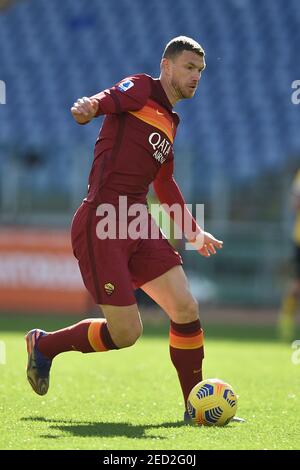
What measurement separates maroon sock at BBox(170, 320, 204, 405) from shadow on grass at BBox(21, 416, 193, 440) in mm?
339

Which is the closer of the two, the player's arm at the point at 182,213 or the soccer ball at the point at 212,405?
the soccer ball at the point at 212,405

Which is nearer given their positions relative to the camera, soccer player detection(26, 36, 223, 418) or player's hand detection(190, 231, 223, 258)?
soccer player detection(26, 36, 223, 418)

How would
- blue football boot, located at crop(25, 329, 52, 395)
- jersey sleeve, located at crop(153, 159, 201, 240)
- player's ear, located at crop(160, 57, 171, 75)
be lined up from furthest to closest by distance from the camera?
jersey sleeve, located at crop(153, 159, 201, 240) → blue football boot, located at crop(25, 329, 52, 395) → player's ear, located at crop(160, 57, 171, 75)

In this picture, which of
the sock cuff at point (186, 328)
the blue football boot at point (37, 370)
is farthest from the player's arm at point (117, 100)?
the blue football boot at point (37, 370)

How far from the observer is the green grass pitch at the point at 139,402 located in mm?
4793

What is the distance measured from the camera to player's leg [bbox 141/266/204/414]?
564cm

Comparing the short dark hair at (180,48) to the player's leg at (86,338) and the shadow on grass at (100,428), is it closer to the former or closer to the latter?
the player's leg at (86,338)

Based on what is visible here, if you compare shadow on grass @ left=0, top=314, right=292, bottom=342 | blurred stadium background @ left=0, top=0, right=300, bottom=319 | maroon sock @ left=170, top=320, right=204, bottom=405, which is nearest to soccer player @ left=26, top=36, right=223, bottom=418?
maroon sock @ left=170, top=320, right=204, bottom=405

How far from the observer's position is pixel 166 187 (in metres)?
6.05

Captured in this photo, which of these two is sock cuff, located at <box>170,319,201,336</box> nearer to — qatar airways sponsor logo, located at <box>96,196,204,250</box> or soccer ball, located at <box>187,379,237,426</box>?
soccer ball, located at <box>187,379,237,426</box>

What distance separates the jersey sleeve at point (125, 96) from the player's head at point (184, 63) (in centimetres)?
16

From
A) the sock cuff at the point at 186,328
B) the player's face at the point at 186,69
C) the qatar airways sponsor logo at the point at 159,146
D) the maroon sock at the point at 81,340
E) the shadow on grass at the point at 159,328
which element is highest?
the player's face at the point at 186,69

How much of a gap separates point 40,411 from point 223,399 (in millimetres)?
1175
